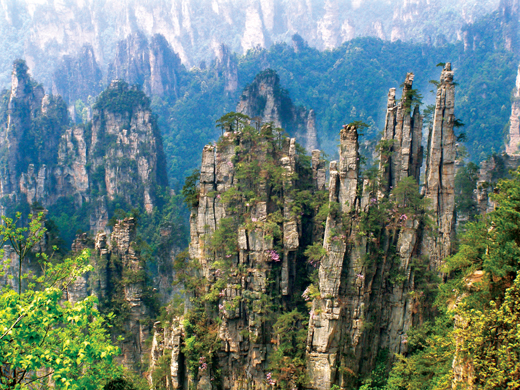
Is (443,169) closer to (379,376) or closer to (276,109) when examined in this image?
(379,376)

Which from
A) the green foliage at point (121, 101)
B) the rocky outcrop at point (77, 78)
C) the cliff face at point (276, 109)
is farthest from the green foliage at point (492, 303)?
the rocky outcrop at point (77, 78)

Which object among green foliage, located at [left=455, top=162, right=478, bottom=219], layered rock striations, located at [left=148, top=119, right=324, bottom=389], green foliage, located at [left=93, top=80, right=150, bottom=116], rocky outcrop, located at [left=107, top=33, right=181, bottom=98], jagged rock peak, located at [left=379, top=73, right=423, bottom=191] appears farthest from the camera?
rocky outcrop, located at [left=107, top=33, right=181, bottom=98]

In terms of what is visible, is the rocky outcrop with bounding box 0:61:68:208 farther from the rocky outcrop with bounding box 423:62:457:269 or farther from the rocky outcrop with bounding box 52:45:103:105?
the rocky outcrop with bounding box 423:62:457:269

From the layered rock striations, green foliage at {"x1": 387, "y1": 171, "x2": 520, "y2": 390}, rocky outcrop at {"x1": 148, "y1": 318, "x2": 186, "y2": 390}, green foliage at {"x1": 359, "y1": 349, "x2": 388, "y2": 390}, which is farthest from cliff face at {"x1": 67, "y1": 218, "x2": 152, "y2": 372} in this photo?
green foliage at {"x1": 387, "y1": 171, "x2": 520, "y2": 390}

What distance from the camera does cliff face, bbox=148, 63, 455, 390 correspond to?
20.6m

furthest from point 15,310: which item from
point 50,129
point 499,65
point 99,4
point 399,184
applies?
point 99,4

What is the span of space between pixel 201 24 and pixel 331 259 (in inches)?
3880

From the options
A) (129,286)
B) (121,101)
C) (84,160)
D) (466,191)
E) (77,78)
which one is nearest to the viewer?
(129,286)

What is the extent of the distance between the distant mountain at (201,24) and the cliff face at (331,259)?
8211 cm

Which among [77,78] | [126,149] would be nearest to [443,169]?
[126,149]

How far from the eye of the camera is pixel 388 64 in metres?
81.8

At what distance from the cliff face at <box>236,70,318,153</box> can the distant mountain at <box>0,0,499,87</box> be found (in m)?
49.0

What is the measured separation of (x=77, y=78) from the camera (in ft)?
306

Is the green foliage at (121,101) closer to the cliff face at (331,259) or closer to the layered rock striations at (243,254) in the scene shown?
the layered rock striations at (243,254)
